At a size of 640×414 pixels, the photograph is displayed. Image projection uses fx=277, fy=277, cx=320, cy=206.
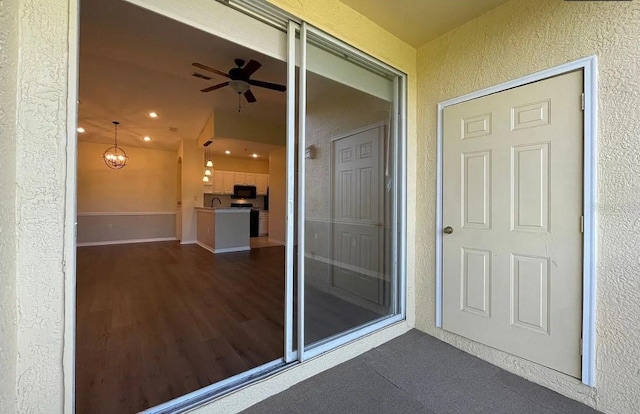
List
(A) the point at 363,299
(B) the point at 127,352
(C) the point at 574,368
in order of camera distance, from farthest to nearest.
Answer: (A) the point at 363,299 < (B) the point at 127,352 < (C) the point at 574,368

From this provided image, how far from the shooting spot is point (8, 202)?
98cm

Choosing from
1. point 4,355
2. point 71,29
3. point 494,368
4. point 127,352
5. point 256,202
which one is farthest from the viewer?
point 256,202

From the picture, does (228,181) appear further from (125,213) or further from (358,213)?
(358,213)

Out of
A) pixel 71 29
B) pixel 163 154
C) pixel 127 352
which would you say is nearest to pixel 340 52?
pixel 71 29

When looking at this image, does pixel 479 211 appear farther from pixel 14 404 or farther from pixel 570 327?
pixel 14 404

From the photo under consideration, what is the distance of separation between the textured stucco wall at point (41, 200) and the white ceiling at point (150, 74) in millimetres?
1627

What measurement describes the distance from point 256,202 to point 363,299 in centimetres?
807

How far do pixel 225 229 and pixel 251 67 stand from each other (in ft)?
13.5

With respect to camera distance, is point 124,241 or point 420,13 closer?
point 420,13

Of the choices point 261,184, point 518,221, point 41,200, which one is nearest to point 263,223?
point 261,184

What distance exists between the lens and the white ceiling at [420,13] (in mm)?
1979

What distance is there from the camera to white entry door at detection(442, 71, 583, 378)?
1716 mm

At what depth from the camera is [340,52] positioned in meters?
2.10

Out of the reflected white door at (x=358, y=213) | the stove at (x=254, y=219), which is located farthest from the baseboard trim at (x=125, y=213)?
the reflected white door at (x=358, y=213)
